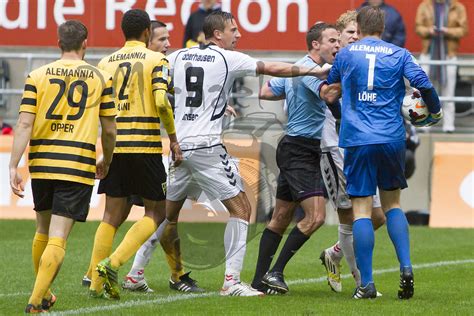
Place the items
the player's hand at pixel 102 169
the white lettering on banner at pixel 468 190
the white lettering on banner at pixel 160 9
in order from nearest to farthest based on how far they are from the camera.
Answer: the player's hand at pixel 102 169
the white lettering on banner at pixel 468 190
the white lettering on banner at pixel 160 9

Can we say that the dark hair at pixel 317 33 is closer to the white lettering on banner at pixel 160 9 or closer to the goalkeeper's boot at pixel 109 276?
the goalkeeper's boot at pixel 109 276

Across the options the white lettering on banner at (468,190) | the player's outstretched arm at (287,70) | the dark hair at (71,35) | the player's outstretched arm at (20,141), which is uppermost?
the dark hair at (71,35)

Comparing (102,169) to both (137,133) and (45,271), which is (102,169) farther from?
(45,271)

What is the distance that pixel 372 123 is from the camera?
8922mm

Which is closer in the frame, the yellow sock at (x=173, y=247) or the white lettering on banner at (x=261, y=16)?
the yellow sock at (x=173, y=247)

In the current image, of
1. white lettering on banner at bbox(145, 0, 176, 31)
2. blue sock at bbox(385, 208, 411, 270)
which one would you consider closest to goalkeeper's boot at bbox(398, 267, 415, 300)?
blue sock at bbox(385, 208, 411, 270)

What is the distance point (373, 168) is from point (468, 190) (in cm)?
727

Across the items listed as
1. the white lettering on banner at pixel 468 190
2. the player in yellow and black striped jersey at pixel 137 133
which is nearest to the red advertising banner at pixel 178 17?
the white lettering on banner at pixel 468 190

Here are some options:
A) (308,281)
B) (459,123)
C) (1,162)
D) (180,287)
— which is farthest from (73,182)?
(459,123)

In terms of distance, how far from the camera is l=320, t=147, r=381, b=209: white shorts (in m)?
9.90

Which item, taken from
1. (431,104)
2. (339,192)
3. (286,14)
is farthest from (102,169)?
(286,14)

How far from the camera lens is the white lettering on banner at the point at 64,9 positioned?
59.2ft

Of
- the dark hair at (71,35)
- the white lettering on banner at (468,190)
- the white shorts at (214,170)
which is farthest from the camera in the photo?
the white lettering on banner at (468,190)

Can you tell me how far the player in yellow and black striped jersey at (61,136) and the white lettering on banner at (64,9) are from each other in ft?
32.4
